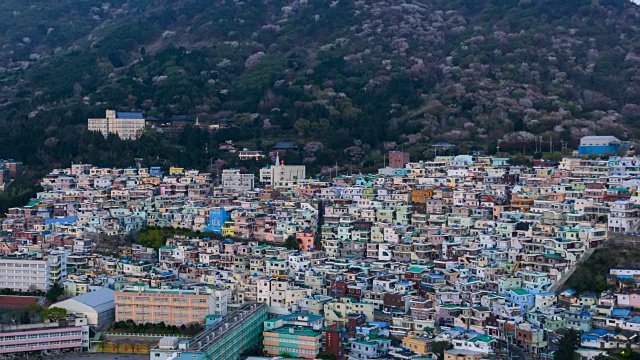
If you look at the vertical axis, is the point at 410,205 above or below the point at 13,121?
below

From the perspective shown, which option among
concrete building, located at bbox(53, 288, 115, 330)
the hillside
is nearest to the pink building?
concrete building, located at bbox(53, 288, 115, 330)

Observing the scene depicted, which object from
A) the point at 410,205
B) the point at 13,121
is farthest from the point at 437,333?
the point at 13,121

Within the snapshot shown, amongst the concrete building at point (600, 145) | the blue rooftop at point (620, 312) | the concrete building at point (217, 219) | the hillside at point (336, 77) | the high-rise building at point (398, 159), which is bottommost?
the blue rooftop at point (620, 312)

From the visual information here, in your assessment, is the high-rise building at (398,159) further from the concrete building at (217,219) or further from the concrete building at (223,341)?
the concrete building at (223,341)

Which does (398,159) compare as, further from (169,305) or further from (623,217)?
(169,305)

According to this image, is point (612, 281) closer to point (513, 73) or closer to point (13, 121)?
point (513, 73)

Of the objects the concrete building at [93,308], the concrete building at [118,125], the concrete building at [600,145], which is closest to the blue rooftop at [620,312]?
the concrete building at [93,308]
